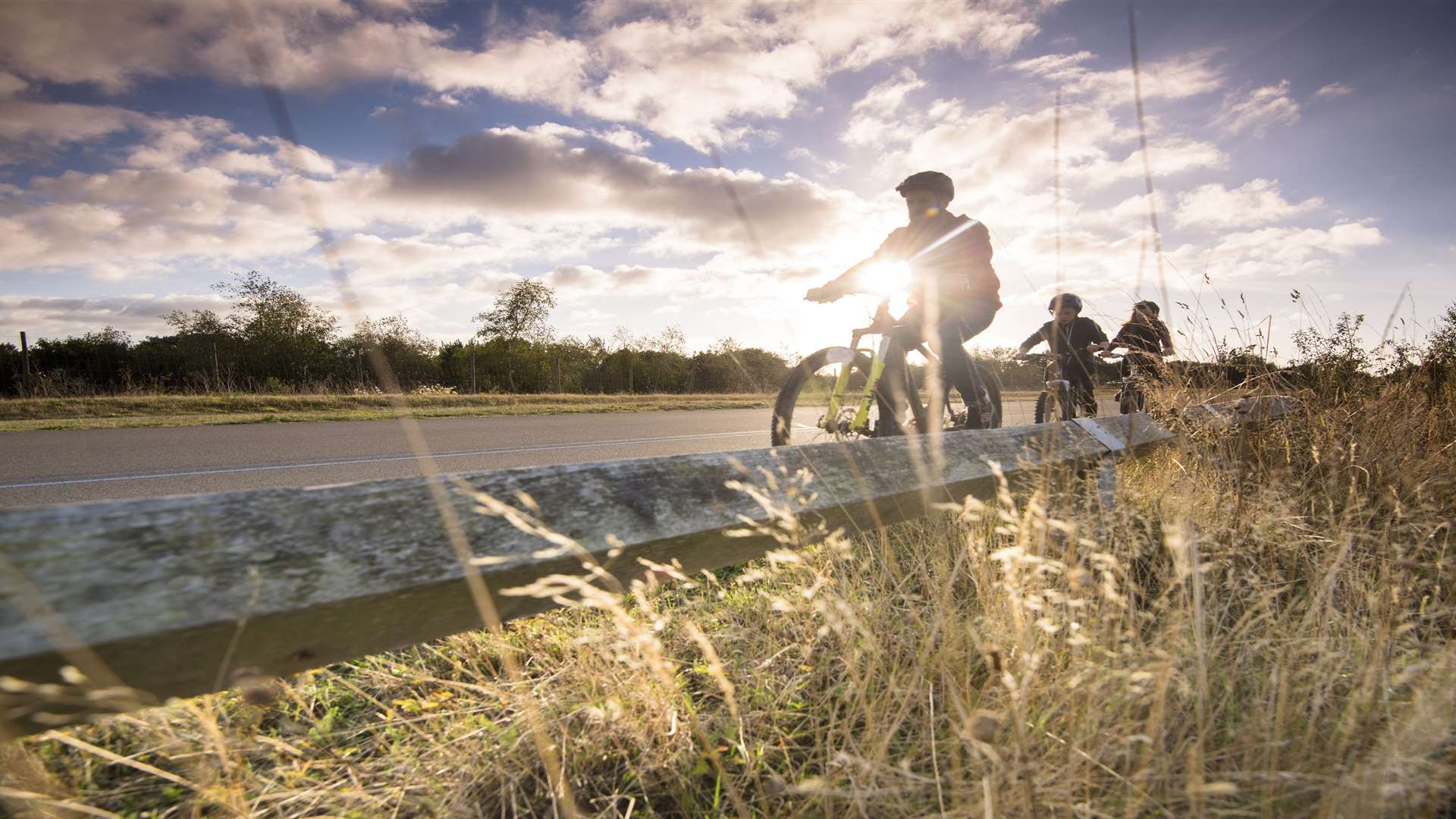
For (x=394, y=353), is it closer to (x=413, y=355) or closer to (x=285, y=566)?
(x=413, y=355)

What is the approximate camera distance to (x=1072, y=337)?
22.1ft

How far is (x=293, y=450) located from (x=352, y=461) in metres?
1.14

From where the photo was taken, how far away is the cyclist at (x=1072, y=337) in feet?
20.4

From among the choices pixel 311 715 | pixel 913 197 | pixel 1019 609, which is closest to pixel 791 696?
pixel 1019 609

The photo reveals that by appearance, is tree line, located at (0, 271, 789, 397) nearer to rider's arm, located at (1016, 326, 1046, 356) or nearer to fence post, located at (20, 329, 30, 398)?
fence post, located at (20, 329, 30, 398)

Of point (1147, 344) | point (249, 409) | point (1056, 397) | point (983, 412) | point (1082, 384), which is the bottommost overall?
point (249, 409)

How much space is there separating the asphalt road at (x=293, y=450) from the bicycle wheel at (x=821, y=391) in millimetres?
1219

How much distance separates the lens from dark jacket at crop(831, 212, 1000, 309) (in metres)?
4.10

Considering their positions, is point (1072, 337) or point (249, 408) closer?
point (1072, 337)

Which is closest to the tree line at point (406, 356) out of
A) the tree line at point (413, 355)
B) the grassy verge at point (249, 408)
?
the tree line at point (413, 355)

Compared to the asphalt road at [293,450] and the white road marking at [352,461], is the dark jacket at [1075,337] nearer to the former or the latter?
the asphalt road at [293,450]

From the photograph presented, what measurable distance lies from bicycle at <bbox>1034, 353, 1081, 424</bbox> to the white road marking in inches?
145

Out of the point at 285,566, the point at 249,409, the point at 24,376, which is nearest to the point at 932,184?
the point at 285,566

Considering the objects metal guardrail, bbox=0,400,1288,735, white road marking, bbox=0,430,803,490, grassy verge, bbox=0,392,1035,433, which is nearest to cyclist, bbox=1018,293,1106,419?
white road marking, bbox=0,430,803,490
